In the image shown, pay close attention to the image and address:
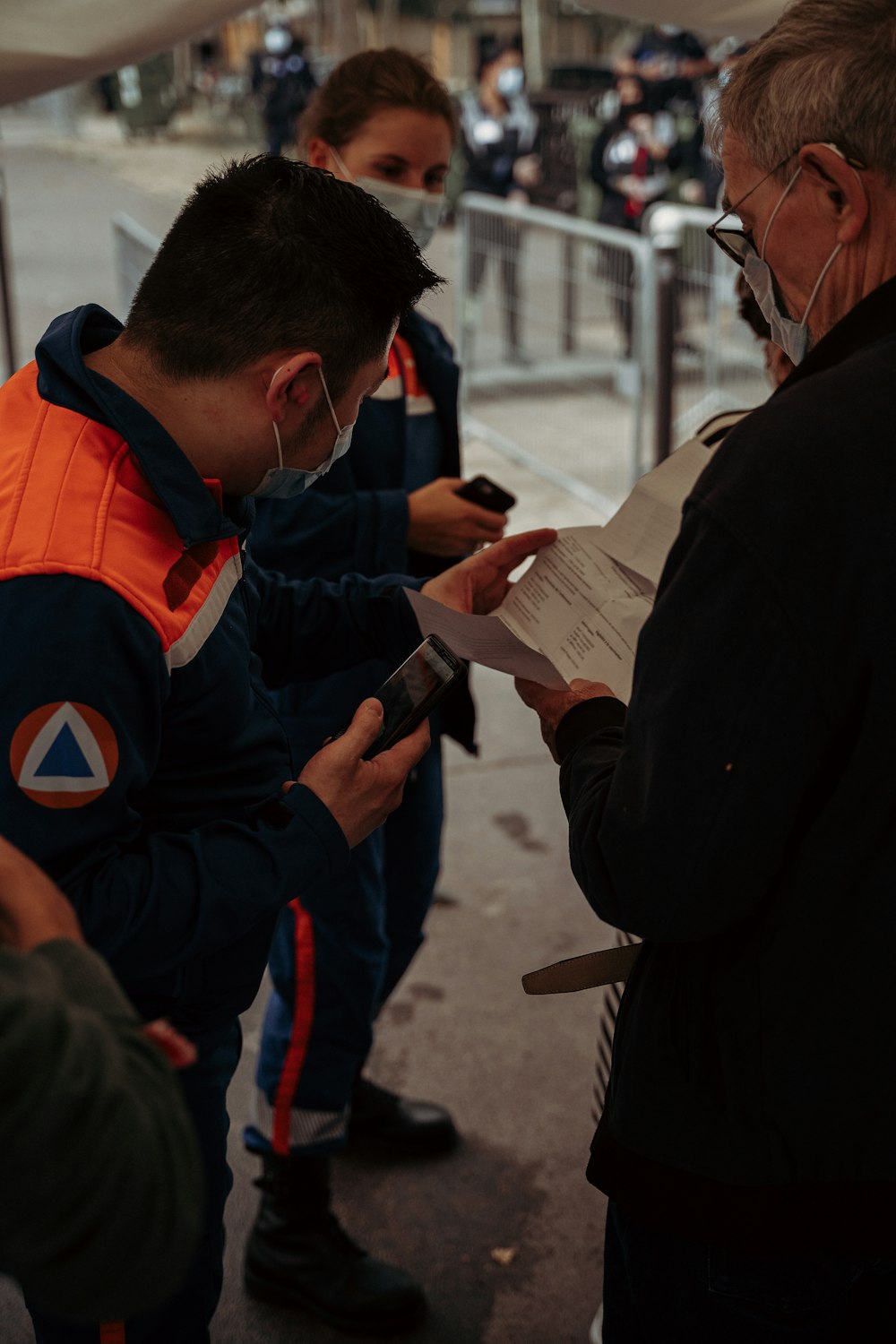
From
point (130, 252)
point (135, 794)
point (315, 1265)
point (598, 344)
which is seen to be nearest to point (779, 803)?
point (135, 794)

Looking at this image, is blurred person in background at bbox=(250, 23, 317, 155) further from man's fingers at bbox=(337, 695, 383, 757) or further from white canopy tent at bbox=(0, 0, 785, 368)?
man's fingers at bbox=(337, 695, 383, 757)

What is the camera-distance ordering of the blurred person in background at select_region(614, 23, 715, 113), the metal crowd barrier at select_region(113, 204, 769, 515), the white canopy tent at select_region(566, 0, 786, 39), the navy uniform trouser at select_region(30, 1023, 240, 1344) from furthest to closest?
the blurred person in background at select_region(614, 23, 715, 113)
the metal crowd barrier at select_region(113, 204, 769, 515)
the white canopy tent at select_region(566, 0, 786, 39)
the navy uniform trouser at select_region(30, 1023, 240, 1344)

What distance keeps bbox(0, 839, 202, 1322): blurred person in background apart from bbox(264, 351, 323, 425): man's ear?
74 cm

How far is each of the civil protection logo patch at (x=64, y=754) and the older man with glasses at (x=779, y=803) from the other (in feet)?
1.53

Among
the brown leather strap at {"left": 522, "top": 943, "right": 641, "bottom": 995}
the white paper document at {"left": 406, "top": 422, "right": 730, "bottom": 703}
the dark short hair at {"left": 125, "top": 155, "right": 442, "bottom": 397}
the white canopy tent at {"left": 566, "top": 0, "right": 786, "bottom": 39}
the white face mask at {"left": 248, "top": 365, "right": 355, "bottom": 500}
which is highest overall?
the white canopy tent at {"left": 566, "top": 0, "right": 786, "bottom": 39}

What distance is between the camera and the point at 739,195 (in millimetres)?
1320

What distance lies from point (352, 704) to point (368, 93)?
114cm


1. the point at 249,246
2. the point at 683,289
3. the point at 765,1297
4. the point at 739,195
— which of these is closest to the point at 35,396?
the point at 249,246

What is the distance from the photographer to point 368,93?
2432 mm

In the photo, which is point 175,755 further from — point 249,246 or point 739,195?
point 739,195

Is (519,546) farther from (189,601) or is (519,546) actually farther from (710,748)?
(710,748)

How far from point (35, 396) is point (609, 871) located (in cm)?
78

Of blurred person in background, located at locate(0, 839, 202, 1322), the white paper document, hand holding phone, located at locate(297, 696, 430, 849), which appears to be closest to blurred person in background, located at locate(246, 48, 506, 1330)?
the white paper document

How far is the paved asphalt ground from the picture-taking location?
91.7 inches
